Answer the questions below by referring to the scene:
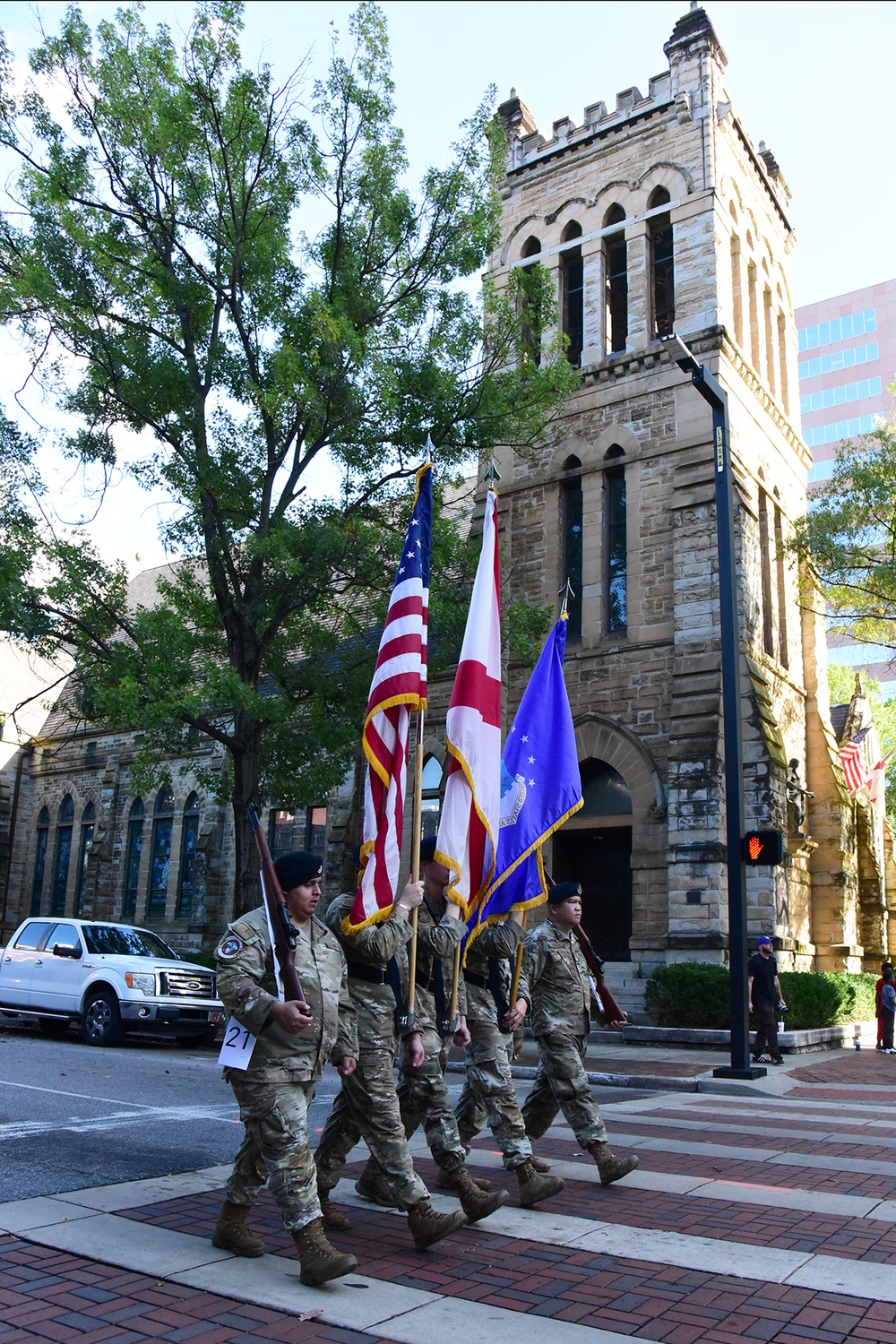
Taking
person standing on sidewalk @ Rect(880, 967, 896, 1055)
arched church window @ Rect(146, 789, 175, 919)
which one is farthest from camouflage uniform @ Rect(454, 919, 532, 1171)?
arched church window @ Rect(146, 789, 175, 919)

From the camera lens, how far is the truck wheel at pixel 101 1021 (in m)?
15.0

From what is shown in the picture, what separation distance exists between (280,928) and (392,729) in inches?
65.9

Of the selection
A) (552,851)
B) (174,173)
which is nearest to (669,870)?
(552,851)

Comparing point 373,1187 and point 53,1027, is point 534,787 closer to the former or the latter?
point 373,1187

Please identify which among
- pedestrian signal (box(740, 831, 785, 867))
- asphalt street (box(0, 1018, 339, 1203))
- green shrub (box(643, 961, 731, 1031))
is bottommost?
asphalt street (box(0, 1018, 339, 1203))

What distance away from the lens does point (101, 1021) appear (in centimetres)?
1527

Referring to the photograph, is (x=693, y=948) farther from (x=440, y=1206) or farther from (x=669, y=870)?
(x=440, y=1206)

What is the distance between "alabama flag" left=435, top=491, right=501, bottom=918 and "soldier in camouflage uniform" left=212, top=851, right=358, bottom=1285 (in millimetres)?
1350

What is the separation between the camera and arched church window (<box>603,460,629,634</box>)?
2180 centimetres

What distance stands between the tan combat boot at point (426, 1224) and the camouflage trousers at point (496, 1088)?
0.95 metres

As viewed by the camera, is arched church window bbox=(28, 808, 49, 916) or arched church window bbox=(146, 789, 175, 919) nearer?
arched church window bbox=(146, 789, 175, 919)

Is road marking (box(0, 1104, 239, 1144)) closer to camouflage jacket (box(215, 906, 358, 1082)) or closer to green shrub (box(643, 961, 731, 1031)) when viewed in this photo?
camouflage jacket (box(215, 906, 358, 1082))

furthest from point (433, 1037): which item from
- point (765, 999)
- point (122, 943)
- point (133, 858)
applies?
point (133, 858)

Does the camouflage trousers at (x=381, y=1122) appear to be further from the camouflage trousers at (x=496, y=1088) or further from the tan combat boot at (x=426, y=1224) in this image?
the camouflage trousers at (x=496, y=1088)
